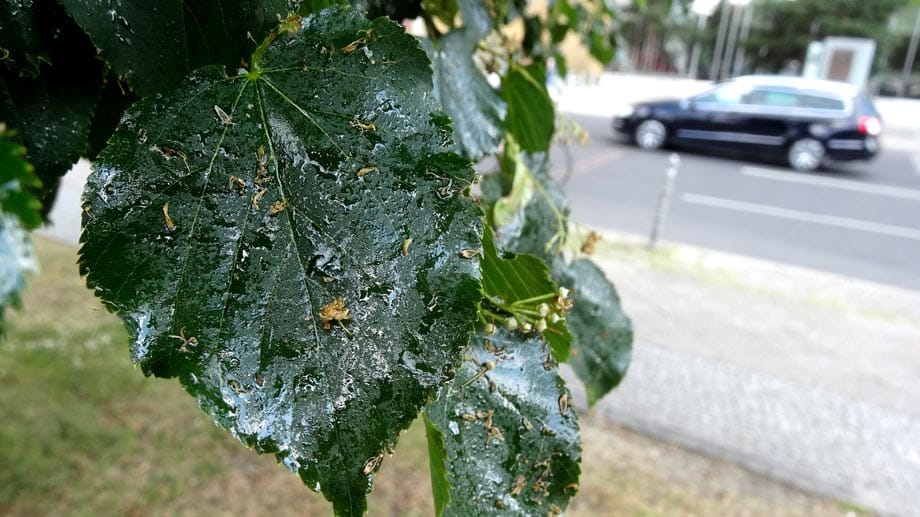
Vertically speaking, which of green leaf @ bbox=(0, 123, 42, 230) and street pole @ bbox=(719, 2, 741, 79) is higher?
green leaf @ bbox=(0, 123, 42, 230)

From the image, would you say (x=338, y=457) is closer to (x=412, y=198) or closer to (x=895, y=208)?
(x=412, y=198)

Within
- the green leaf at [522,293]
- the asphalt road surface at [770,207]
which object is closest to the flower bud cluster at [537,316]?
the green leaf at [522,293]

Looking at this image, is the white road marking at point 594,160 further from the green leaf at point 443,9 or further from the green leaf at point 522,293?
the green leaf at point 522,293

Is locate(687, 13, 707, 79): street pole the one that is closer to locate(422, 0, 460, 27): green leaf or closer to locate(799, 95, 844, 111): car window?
locate(799, 95, 844, 111): car window

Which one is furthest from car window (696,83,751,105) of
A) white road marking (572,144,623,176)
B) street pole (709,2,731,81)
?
street pole (709,2,731,81)

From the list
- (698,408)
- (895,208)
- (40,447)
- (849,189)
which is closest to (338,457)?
(40,447)
